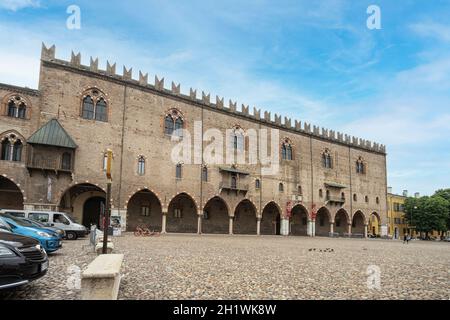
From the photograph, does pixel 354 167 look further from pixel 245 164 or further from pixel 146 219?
pixel 146 219

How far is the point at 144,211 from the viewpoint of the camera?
28906mm

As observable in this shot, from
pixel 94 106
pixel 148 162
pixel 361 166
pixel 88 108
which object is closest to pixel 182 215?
pixel 148 162

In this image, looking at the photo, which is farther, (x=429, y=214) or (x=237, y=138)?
(x=429, y=214)

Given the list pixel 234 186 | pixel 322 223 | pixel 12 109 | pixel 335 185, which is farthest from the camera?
pixel 322 223

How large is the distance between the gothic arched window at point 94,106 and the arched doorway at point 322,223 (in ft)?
89.4

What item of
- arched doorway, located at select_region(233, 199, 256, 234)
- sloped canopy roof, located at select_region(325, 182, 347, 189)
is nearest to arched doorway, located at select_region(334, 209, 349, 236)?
sloped canopy roof, located at select_region(325, 182, 347, 189)

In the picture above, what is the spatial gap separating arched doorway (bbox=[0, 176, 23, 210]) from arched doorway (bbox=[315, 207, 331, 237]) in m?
31.2

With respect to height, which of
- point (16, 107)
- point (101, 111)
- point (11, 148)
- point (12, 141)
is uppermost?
point (101, 111)

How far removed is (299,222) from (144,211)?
64.3ft

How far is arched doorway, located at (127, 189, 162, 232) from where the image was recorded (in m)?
28.2

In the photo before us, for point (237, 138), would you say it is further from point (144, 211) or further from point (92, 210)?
point (92, 210)

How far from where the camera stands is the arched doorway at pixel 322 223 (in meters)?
41.2

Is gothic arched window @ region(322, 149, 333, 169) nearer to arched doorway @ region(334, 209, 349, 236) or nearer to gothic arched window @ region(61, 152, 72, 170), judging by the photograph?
arched doorway @ region(334, 209, 349, 236)

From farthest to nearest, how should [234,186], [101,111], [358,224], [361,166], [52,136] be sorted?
[358,224] < [361,166] < [234,186] < [101,111] < [52,136]
